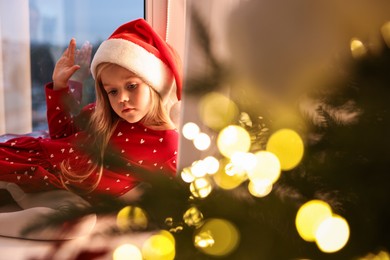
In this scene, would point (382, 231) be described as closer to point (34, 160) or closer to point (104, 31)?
point (34, 160)

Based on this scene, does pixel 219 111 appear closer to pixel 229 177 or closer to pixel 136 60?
pixel 229 177

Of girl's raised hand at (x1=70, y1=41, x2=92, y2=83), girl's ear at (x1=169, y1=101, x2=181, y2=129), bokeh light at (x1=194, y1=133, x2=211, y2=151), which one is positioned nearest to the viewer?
bokeh light at (x1=194, y1=133, x2=211, y2=151)

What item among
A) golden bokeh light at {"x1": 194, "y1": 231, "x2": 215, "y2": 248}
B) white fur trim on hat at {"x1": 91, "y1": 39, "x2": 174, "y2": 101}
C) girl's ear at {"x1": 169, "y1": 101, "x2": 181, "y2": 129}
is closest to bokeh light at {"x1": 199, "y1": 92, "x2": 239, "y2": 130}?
golden bokeh light at {"x1": 194, "y1": 231, "x2": 215, "y2": 248}

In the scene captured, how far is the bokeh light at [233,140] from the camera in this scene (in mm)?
→ 464

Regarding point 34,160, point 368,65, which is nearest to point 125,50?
point 34,160

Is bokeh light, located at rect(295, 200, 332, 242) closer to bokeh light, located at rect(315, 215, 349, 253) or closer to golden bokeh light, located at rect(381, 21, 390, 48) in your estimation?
bokeh light, located at rect(315, 215, 349, 253)

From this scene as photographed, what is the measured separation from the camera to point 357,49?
38cm

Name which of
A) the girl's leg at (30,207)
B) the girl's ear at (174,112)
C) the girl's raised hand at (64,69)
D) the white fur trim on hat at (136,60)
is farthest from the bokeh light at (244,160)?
the girl's raised hand at (64,69)

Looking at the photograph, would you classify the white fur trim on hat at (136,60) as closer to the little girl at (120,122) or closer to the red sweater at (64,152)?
the little girl at (120,122)

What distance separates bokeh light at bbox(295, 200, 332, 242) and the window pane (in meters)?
1.10

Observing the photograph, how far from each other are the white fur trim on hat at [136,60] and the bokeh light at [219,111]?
0.63 meters

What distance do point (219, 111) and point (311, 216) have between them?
5.5 inches

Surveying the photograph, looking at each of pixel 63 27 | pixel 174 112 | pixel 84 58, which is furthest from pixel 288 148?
pixel 63 27

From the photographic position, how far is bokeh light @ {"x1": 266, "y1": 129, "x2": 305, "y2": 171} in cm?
42
